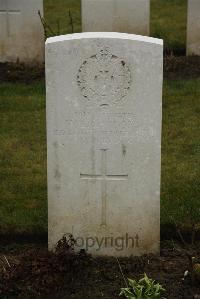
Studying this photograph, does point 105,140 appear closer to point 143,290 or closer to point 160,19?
point 143,290

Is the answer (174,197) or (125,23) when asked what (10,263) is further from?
(125,23)

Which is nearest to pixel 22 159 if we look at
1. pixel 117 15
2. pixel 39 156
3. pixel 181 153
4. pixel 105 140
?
pixel 39 156

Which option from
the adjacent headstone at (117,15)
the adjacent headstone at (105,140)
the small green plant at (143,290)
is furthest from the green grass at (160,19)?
the small green plant at (143,290)

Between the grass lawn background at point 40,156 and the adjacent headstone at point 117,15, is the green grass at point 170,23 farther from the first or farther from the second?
the adjacent headstone at point 117,15

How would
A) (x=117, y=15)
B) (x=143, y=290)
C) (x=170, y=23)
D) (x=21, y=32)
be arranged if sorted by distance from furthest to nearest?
(x=170, y=23), (x=117, y=15), (x=21, y=32), (x=143, y=290)

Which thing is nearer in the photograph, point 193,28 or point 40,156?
point 40,156

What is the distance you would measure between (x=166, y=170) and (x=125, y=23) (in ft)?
12.9

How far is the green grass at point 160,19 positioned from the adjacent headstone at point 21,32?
1.68 ft

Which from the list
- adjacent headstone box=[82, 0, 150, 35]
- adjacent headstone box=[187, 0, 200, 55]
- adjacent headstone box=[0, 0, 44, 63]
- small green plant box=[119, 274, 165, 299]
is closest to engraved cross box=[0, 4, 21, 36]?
adjacent headstone box=[0, 0, 44, 63]

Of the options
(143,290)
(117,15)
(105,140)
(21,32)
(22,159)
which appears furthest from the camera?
(117,15)

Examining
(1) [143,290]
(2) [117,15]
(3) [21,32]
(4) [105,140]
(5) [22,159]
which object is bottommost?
(1) [143,290]

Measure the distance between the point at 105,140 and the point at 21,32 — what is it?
530 cm

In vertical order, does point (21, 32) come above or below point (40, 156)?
above

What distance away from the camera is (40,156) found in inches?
285
